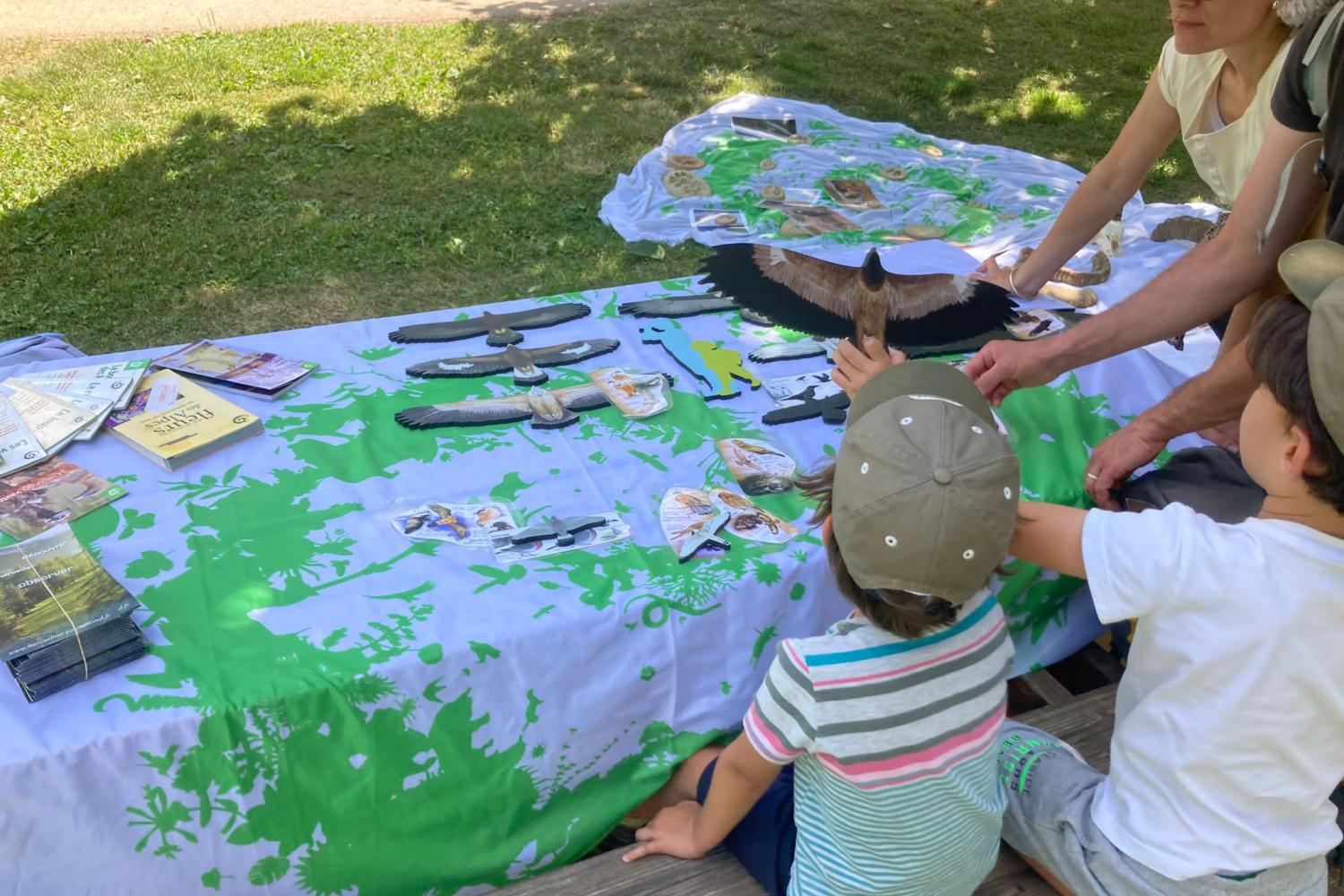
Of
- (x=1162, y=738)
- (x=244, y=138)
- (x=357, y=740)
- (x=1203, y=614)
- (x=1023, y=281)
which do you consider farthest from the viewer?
(x=244, y=138)

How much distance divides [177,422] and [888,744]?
1.55 meters

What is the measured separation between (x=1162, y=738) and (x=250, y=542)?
4.93 ft

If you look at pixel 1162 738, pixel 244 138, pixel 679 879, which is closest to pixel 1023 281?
pixel 1162 738

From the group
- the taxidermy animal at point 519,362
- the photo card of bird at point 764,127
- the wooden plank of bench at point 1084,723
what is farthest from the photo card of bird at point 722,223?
the wooden plank of bench at point 1084,723

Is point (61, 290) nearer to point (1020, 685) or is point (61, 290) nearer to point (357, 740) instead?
point (357, 740)

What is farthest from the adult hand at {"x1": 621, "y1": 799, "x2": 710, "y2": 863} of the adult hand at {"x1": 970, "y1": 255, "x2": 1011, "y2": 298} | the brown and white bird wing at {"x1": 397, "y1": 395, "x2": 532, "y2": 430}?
the adult hand at {"x1": 970, "y1": 255, "x2": 1011, "y2": 298}

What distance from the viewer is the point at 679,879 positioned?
5.22 ft

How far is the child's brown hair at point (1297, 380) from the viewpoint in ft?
3.90

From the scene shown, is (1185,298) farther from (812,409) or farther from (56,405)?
(56,405)

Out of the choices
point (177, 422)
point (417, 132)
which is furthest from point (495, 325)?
point (417, 132)

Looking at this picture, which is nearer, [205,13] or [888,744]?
[888,744]

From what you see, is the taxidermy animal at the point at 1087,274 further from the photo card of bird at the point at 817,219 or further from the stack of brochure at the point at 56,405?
the stack of brochure at the point at 56,405

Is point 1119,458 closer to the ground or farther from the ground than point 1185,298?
closer to the ground

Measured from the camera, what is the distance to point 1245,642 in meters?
1.26
